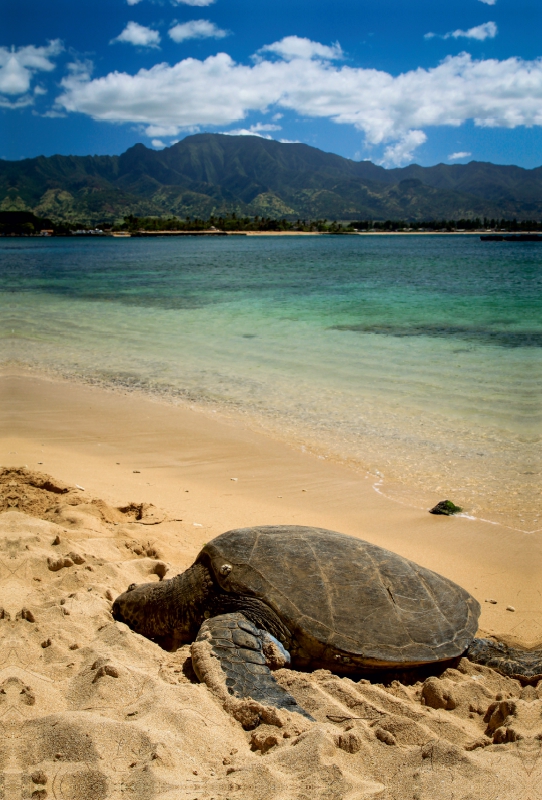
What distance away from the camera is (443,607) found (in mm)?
3648

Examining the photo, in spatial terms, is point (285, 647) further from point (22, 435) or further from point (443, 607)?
point (22, 435)

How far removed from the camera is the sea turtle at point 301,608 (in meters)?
3.27

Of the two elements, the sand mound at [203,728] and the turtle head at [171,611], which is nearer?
the sand mound at [203,728]

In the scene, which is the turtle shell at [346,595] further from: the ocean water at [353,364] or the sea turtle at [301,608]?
the ocean water at [353,364]

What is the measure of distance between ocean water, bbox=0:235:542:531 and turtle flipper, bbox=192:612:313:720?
316 centimetres

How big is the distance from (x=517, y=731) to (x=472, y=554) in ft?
8.01

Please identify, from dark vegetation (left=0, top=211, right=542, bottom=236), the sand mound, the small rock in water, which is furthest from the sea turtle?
dark vegetation (left=0, top=211, right=542, bottom=236)

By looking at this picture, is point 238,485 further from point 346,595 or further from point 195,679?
point 195,679

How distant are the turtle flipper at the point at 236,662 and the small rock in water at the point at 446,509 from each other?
2906 mm

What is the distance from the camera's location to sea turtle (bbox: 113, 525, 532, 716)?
10.7 feet

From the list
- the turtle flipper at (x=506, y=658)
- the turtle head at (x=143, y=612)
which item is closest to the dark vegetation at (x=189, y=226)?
the turtle head at (x=143, y=612)

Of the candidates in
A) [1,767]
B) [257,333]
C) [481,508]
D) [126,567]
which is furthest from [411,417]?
[257,333]

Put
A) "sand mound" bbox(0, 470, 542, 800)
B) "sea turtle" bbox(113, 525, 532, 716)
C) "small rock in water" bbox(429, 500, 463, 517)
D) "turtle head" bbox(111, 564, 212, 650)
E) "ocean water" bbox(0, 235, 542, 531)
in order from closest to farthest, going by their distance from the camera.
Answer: "sand mound" bbox(0, 470, 542, 800), "sea turtle" bbox(113, 525, 532, 716), "turtle head" bbox(111, 564, 212, 650), "small rock in water" bbox(429, 500, 463, 517), "ocean water" bbox(0, 235, 542, 531)

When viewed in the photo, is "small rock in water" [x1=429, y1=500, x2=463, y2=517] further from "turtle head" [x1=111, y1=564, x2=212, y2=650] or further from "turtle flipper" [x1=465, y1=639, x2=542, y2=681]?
"turtle head" [x1=111, y1=564, x2=212, y2=650]
